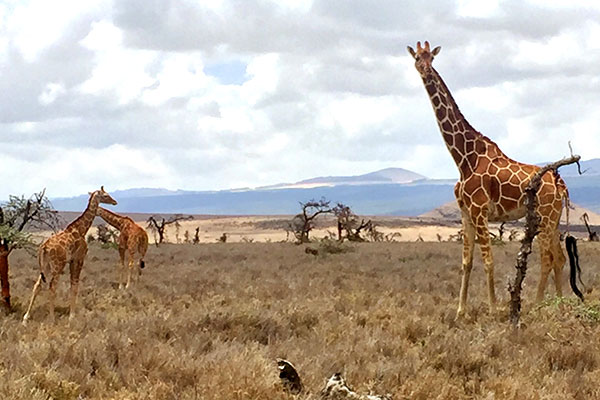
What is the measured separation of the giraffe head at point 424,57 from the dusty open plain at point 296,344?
393 cm

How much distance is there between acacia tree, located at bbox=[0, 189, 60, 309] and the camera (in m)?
11.2

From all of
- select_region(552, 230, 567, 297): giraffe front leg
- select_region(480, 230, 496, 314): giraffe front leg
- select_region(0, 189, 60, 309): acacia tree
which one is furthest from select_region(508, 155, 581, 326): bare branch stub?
select_region(0, 189, 60, 309): acacia tree

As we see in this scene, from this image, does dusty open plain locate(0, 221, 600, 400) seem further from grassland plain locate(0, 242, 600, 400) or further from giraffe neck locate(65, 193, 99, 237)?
giraffe neck locate(65, 193, 99, 237)

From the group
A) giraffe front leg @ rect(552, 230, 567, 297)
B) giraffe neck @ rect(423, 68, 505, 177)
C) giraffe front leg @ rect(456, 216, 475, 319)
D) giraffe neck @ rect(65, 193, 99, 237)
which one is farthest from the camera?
giraffe neck @ rect(65, 193, 99, 237)

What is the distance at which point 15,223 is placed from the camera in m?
12.2

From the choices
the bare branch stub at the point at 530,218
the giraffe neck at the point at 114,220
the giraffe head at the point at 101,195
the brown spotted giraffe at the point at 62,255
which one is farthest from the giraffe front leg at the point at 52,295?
the bare branch stub at the point at 530,218

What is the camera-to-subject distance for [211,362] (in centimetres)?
650

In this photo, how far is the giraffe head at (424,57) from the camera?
10594mm

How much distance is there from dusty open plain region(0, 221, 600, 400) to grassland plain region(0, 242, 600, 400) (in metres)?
0.02

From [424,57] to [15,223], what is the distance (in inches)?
314

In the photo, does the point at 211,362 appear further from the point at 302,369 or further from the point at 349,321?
the point at 349,321

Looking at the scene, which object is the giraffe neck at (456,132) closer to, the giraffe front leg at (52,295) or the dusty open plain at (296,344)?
the dusty open plain at (296,344)

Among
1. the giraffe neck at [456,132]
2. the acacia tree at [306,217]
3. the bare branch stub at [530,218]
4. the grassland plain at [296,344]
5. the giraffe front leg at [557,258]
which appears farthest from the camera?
the acacia tree at [306,217]

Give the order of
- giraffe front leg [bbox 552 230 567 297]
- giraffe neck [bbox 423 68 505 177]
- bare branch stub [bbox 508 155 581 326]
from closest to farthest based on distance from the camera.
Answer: bare branch stub [bbox 508 155 581 326]
giraffe neck [bbox 423 68 505 177]
giraffe front leg [bbox 552 230 567 297]
